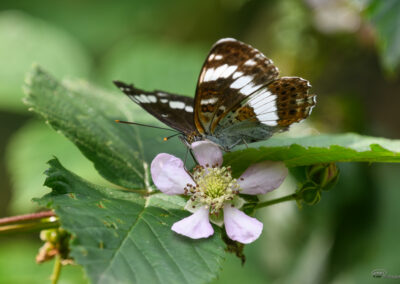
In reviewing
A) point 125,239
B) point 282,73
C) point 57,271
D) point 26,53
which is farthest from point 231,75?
point 26,53

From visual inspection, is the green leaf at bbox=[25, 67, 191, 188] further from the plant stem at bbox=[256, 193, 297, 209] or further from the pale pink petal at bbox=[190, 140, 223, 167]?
the plant stem at bbox=[256, 193, 297, 209]

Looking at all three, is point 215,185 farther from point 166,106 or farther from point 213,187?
point 166,106

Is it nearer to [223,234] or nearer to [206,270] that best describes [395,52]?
[223,234]

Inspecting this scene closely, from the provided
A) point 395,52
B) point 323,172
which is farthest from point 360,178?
point 323,172

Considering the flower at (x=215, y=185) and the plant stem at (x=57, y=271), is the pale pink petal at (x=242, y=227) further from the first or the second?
the plant stem at (x=57, y=271)

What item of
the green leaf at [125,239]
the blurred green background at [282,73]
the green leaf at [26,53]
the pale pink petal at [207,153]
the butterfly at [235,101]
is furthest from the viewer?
the green leaf at [26,53]

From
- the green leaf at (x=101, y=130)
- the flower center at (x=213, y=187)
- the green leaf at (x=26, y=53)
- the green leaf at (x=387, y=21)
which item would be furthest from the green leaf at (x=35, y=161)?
the green leaf at (x=387, y=21)
